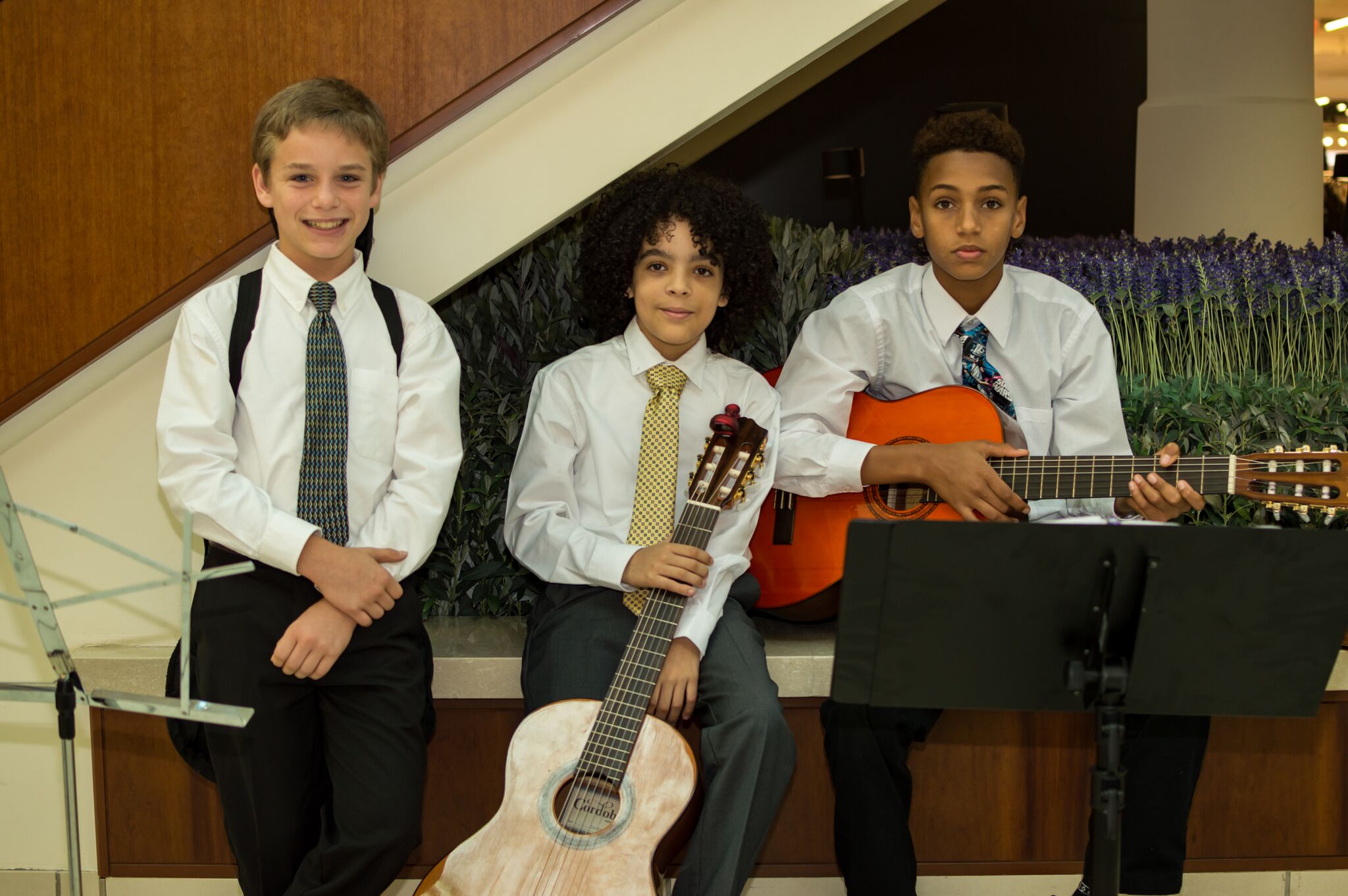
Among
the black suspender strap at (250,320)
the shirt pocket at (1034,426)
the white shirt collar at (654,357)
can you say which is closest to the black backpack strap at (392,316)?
the black suspender strap at (250,320)

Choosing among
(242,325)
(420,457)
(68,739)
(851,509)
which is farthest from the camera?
(851,509)

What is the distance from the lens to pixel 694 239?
289 centimetres

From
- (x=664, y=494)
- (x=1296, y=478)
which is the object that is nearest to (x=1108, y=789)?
(x=1296, y=478)

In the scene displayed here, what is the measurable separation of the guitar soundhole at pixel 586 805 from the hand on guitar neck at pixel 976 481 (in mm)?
981

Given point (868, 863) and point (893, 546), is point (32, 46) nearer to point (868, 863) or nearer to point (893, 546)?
point (893, 546)

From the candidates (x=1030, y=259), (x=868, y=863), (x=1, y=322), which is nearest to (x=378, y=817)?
(x=868, y=863)

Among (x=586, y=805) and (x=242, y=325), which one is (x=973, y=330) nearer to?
(x=586, y=805)

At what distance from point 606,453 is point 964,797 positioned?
122 centimetres

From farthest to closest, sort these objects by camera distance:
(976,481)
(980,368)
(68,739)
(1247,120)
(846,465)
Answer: (1247,120)
(980,368)
(846,465)
(976,481)
(68,739)

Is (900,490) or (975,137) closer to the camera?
(900,490)

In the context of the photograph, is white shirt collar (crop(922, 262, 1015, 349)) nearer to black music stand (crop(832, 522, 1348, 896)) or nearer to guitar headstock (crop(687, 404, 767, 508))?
guitar headstock (crop(687, 404, 767, 508))

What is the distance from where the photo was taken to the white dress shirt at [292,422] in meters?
2.35

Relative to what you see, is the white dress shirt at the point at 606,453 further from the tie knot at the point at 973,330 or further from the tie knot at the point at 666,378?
the tie knot at the point at 973,330

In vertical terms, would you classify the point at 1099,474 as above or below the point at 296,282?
below
